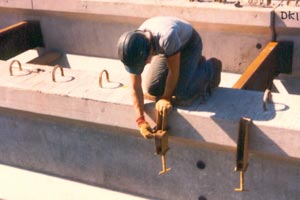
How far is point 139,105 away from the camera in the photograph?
5.46 m

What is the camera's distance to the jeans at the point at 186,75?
5581 millimetres

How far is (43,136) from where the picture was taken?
7109 mm

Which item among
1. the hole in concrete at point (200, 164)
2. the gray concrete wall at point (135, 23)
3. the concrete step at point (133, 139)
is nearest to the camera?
the concrete step at point (133, 139)

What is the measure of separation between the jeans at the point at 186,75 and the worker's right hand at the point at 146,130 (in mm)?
516

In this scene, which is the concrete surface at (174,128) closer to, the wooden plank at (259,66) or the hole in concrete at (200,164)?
the hole in concrete at (200,164)

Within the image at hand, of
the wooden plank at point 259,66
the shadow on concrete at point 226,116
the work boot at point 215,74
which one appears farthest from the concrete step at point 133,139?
the wooden plank at point 259,66

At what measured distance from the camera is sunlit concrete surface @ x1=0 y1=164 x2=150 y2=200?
22.7 feet

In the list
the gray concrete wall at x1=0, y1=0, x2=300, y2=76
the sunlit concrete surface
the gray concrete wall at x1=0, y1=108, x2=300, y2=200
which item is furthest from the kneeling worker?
the gray concrete wall at x1=0, y1=0, x2=300, y2=76

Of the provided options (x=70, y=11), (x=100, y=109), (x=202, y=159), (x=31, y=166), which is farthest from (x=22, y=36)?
(x=202, y=159)

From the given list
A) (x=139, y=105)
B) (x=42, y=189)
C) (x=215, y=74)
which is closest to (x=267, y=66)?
(x=215, y=74)

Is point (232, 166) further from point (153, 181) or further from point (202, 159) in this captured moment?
point (153, 181)

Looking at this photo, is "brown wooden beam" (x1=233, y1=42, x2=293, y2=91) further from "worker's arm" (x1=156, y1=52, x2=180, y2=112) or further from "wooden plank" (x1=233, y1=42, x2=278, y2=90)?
"worker's arm" (x1=156, y1=52, x2=180, y2=112)

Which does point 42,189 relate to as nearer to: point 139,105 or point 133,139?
point 133,139

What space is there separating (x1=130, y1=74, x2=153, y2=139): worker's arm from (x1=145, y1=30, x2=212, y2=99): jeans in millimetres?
318
